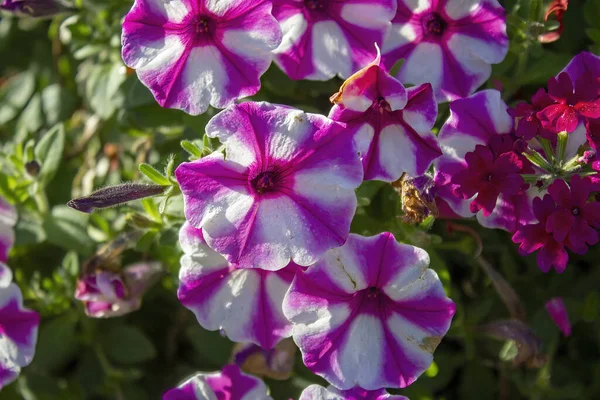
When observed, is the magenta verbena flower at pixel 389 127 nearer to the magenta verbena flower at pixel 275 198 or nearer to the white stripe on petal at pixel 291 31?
the magenta verbena flower at pixel 275 198

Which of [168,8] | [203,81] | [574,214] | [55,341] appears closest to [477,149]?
[574,214]

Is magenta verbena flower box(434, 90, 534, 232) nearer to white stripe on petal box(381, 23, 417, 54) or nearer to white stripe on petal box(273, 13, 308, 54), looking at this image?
white stripe on petal box(381, 23, 417, 54)

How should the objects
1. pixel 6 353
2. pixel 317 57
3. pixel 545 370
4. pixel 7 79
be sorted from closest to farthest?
pixel 317 57, pixel 6 353, pixel 545 370, pixel 7 79

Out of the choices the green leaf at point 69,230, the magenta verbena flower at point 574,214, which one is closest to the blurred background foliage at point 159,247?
the green leaf at point 69,230

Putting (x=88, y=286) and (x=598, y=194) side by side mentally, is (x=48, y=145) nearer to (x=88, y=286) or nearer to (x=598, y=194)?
(x=88, y=286)

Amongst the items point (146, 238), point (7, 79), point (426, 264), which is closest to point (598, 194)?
point (426, 264)

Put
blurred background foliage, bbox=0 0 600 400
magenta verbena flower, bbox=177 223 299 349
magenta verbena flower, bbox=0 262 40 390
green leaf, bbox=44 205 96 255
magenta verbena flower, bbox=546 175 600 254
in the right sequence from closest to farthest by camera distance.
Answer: magenta verbena flower, bbox=546 175 600 254 → magenta verbena flower, bbox=177 223 299 349 → magenta verbena flower, bbox=0 262 40 390 → blurred background foliage, bbox=0 0 600 400 → green leaf, bbox=44 205 96 255

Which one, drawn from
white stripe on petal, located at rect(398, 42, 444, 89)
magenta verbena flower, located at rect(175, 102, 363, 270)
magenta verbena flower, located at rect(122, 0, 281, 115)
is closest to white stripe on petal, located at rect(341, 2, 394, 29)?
white stripe on petal, located at rect(398, 42, 444, 89)
